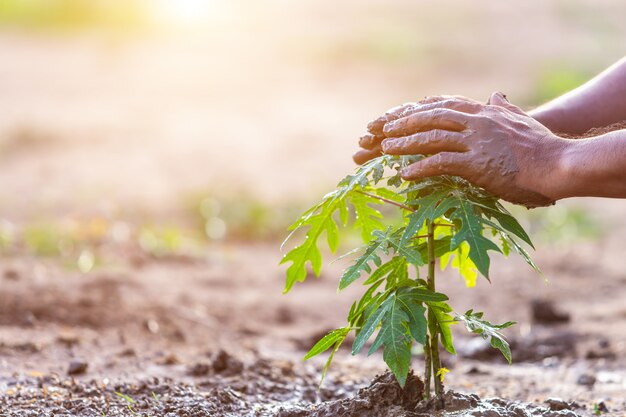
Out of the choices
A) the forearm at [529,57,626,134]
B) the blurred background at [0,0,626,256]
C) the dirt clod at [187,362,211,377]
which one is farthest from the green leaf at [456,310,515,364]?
the blurred background at [0,0,626,256]

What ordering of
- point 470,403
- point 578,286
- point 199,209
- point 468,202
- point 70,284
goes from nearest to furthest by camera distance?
point 468,202
point 470,403
point 70,284
point 578,286
point 199,209

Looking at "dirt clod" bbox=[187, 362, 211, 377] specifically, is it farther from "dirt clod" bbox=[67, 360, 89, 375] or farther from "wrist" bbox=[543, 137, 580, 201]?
"wrist" bbox=[543, 137, 580, 201]

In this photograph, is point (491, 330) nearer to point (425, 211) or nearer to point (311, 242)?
point (425, 211)

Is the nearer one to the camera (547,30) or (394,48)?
(394,48)

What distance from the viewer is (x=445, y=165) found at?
100 inches

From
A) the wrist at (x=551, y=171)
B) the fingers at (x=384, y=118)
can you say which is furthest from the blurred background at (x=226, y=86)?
the wrist at (x=551, y=171)

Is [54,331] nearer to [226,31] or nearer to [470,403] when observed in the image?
[470,403]

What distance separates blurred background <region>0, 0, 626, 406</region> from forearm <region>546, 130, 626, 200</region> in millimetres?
1334

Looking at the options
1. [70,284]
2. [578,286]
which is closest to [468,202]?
[70,284]

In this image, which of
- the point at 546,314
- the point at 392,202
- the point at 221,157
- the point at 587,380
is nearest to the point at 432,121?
the point at 392,202

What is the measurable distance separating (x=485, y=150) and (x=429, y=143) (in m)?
0.16

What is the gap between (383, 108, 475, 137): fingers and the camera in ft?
8.50

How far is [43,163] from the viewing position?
938 centimetres

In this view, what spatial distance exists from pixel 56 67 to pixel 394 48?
5.22 m
